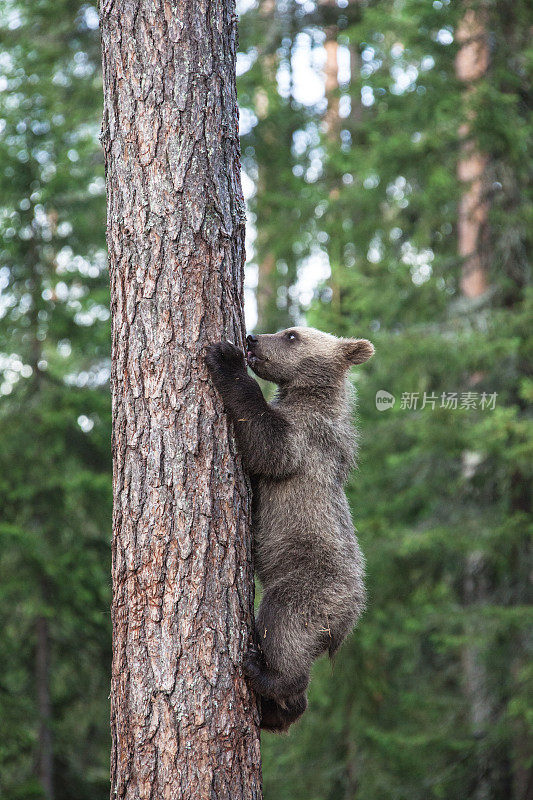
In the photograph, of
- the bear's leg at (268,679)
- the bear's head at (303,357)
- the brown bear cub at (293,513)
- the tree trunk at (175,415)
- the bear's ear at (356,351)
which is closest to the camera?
the tree trunk at (175,415)

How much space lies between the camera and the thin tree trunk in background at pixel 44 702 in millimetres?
7969

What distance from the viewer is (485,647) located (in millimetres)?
8562

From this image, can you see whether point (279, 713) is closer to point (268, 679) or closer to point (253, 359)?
point (268, 679)

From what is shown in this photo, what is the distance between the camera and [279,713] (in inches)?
142

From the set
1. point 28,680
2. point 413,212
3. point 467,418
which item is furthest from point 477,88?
point 28,680

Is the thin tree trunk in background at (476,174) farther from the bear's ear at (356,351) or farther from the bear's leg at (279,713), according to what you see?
the bear's leg at (279,713)

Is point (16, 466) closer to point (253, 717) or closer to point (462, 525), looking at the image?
point (462, 525)

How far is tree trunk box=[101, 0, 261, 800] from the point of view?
302 centimetres

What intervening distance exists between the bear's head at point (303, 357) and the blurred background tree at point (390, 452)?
2.72 m

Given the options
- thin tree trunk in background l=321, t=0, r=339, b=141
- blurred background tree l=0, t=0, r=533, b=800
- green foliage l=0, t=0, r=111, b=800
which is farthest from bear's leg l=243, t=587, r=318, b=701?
thin tree trunk in background l=321, t=0, r=339, b=141

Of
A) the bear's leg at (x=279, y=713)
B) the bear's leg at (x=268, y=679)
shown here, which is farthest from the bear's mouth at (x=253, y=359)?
the bear's leg at (x=279, y=713)

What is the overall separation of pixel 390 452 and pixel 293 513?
6478 mm

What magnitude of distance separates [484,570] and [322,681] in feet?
7.46

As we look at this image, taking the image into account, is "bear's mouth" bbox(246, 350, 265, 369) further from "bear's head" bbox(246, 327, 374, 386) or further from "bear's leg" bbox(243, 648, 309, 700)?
"bear's leg" bbox(243, 648, 309, 700)
